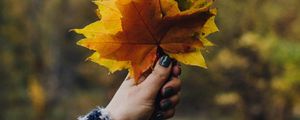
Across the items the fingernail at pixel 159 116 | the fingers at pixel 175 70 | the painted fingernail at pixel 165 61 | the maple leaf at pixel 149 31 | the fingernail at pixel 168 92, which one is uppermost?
the maple leaf at pixel 149 31

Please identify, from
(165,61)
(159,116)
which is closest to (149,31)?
(165,61)

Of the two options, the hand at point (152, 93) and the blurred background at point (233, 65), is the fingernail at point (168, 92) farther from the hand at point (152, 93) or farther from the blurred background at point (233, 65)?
the blurred background at point (233, 65)

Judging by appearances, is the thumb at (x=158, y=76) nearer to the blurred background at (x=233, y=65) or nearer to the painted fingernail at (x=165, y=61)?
the painted fingernail at (x=165, y=61)

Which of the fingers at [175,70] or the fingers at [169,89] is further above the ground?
the fingers at [175,70]

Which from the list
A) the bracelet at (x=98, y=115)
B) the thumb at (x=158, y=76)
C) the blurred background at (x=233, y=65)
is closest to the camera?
the thumb at (x=158, y=76)

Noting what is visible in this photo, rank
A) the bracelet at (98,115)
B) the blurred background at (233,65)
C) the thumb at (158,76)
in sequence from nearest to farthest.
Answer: the thumb at (158,76) → the bracelet at (98,115) → the blurred background at (233,65)

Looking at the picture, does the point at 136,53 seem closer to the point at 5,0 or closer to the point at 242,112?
the point at 242,112

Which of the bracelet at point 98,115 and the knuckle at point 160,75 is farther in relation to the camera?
the bracelet at point 98,115

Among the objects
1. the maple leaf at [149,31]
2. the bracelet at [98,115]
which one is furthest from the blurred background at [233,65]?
the maple leaf at [149,31]

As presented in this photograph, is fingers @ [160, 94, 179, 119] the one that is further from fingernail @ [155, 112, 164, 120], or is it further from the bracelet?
the bracelet
